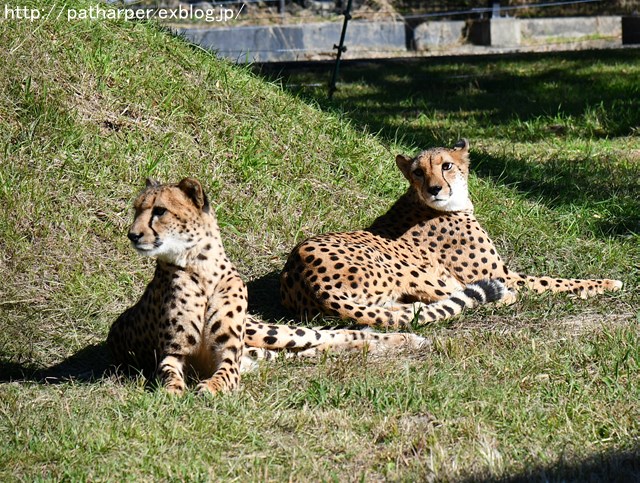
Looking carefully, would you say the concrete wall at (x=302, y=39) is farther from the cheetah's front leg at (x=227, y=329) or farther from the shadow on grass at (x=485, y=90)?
the cheetah's front leg at (x=227, y=329)

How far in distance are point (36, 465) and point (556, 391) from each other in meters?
2.03

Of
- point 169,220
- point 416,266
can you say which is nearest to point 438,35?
point 416,266

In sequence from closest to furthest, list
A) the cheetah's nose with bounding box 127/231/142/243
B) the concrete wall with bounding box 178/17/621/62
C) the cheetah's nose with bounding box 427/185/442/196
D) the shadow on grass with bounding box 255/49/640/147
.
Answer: the cheetah's nose with bounding box 127/231/142/243 → the cheetah's nose with bounding box 427/185/442/196 → the shadow on grass with bounding box 255/49/640/147 → the concrete wall with bounding box 178/17/621/62

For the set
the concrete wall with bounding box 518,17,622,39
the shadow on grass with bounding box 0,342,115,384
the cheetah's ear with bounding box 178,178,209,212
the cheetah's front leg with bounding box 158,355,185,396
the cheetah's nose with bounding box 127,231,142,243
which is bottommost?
the shadow on grass with bounding box 0,342,115,384

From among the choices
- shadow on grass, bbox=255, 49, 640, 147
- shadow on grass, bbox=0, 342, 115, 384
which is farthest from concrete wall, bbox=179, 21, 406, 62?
shadow on grass, bbox=0, 342, 115, 384

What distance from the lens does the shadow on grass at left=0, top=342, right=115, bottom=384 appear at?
4.96 m

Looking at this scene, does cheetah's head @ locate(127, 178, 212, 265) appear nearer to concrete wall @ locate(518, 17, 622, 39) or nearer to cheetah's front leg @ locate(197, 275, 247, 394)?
cheetah's front leg @ locate(197, 275, 247, 394)

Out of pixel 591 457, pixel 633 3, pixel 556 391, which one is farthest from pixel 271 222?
pixel 633 3

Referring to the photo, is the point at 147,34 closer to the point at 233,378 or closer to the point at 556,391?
the point at 233,378

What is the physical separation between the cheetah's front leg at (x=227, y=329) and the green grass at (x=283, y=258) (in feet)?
0.50

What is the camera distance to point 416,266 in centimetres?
597

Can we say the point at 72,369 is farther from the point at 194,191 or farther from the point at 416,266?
the point at 416,266

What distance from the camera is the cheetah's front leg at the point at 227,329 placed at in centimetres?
450

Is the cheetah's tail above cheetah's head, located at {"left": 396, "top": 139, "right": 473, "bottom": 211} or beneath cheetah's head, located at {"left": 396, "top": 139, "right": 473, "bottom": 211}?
beneath
